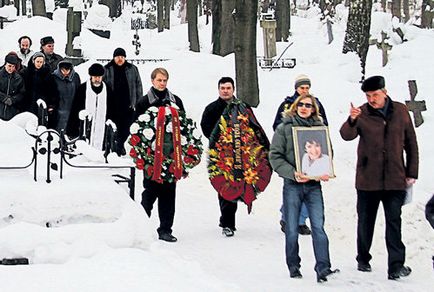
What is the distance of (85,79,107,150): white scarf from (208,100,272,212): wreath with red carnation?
6.88 ft

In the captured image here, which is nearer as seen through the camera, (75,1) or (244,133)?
(244,133)

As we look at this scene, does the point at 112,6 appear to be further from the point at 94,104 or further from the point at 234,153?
the point at 234,153

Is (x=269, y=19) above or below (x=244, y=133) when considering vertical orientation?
above

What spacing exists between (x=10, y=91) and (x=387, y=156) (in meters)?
5.81

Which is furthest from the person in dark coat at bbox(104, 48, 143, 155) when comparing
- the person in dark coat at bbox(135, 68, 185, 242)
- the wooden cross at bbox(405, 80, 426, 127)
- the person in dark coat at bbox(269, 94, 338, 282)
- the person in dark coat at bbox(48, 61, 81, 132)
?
the wooden cross at bbox(405, 80, 426, 127)

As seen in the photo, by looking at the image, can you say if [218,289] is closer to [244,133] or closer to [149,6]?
[244,133]

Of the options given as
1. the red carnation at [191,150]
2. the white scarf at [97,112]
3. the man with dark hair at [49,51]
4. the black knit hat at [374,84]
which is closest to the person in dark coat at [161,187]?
the red carnation at [191,150]

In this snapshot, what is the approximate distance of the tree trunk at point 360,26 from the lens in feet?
60.3

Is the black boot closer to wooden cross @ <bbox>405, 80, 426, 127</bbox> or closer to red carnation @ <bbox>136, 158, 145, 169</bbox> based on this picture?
red carnation @ <bbox>136, 158, 145, 169</bbox>

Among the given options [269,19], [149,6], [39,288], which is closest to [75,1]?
[269,19]

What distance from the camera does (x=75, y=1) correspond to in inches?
980

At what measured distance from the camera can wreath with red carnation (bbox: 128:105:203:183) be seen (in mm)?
9156

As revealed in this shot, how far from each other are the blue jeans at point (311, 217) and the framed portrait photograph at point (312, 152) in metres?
0.17

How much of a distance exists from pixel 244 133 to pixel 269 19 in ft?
43.9
